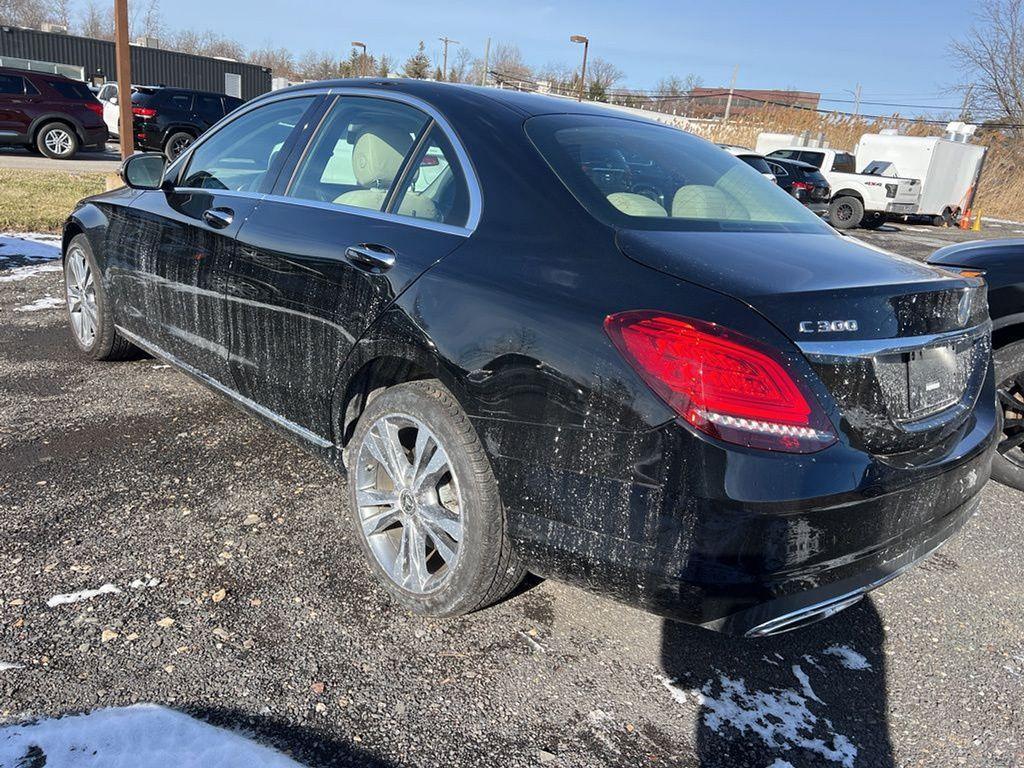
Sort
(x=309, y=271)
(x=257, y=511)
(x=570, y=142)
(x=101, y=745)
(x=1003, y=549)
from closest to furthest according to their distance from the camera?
(x=101, y=745) < (x=570, y=142) < (x=309, y=271) < (x=257, y=511) < (x=1003, y=549)

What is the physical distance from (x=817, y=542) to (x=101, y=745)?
5.88 feet

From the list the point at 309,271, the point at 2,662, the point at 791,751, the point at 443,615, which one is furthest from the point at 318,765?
the point at 309,271

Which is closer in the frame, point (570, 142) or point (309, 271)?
point (570, 142)

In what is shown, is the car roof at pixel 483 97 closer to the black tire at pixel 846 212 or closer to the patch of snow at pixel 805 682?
the patch of snow at pixel 805 682

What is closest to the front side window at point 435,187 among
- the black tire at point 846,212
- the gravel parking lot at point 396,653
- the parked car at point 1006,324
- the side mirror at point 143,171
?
the gravel parking lot at point 396,653

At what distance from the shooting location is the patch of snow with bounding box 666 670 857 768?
6.98 feet

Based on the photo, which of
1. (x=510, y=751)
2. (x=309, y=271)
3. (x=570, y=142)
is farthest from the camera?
A: (x=309, y=271)

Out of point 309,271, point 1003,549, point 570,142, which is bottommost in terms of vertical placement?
point 1003,549

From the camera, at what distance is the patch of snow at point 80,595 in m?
2.41

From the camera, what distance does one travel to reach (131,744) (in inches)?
73.4

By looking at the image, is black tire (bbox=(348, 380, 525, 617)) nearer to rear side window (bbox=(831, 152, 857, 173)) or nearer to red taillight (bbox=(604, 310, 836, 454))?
red taillight (bbox=(604, 310, 836, 454))

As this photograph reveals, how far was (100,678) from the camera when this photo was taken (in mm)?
2100

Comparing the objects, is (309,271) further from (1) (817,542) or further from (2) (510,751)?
(1) (817,542)

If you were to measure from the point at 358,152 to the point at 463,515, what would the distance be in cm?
153
